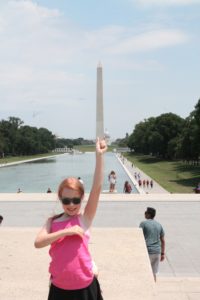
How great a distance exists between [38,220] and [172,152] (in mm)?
76627

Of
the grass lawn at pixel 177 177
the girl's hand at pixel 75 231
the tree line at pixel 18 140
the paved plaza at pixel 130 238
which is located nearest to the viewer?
the girl's hand at pixel 75 231

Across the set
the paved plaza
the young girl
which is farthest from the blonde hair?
the paved plaza

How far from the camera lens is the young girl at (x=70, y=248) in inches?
119

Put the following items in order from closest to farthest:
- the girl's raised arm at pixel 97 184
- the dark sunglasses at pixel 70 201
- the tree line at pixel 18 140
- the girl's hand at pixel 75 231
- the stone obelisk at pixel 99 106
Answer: the girl's hand at pixel 75 231 < the dark sunglasses at pixel 70 201 < the girl's raised arm at pixel 97 184 < the stone obelisk at pixel 99 106 < the tree line at pixel 18 140

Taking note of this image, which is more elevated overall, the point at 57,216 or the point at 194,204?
the point at 57,216

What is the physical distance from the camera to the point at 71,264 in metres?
3.02

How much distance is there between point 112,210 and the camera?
17250mm

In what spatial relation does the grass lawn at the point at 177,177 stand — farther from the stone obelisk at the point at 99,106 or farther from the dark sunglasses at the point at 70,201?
A: the dark sunglasses at the point at 70,201

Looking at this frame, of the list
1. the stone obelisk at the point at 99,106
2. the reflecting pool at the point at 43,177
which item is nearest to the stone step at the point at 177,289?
the stone obelisk at the point at 99,106

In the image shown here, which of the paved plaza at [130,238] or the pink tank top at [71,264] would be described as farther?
the paved plaza at [130,238]

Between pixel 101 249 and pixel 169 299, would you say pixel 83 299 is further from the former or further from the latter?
pixel 101 249

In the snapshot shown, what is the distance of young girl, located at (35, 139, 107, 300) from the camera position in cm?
303

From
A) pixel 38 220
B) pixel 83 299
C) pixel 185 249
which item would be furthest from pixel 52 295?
pixel 38 220

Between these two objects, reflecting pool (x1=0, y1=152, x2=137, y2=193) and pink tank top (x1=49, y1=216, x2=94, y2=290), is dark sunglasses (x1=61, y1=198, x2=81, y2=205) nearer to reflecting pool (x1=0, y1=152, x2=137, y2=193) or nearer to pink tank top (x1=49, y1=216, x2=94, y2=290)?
pink tank top (x1=49, y1=216, x2=94, y2=290)
